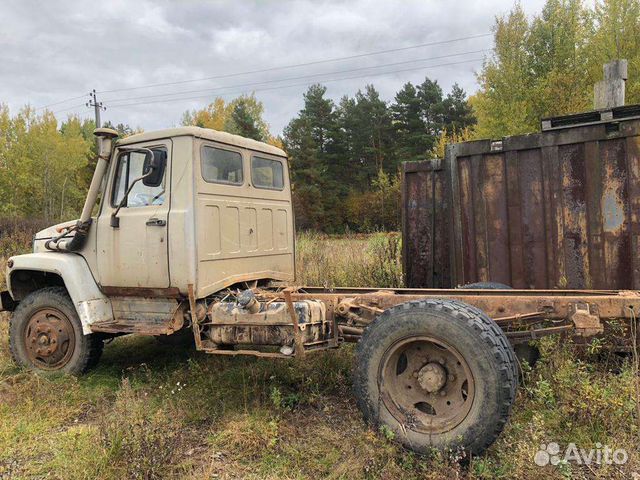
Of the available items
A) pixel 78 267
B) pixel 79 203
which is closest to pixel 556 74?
pixel 78 267

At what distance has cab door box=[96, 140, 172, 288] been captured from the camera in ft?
14.4

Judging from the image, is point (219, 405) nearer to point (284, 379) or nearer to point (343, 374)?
point (284, 379)

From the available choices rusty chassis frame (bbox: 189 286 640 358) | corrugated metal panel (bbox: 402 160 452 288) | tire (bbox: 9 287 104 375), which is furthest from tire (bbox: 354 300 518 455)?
tire (bbox: 9 287 104 375)

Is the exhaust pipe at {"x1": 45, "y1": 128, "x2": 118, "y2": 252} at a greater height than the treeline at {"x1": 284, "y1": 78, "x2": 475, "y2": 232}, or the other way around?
the treeline at {"x1": 284, "y1": 78, "x2": 475, "y2": 232}

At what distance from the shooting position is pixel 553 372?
143 inches

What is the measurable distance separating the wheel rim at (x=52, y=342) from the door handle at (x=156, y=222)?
4.95 feet

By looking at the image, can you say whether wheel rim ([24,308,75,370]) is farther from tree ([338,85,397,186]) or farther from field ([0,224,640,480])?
tree ([338,85,397,186])

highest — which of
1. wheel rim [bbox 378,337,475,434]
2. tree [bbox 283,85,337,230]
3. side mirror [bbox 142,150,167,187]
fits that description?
tree [bbox 283,85,337,230]

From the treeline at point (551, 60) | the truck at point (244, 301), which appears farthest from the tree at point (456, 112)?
the truck at point (244, 301)

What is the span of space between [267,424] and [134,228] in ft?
7.34

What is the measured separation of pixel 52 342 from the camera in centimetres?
491

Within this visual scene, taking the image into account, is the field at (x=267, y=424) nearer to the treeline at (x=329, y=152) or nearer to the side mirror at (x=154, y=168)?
the side mirror at (x=154, y=168)

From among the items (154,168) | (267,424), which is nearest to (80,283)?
(154,168)

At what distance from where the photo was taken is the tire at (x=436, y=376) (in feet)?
9.33
